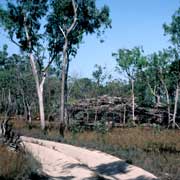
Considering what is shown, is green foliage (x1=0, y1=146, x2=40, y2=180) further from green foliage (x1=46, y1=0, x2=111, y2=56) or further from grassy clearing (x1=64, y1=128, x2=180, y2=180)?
green foliage (x1=46, y1=0, x2=111, y2=56)

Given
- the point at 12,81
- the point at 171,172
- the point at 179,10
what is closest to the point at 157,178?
the point at 171,172

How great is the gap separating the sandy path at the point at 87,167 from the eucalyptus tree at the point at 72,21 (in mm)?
12719

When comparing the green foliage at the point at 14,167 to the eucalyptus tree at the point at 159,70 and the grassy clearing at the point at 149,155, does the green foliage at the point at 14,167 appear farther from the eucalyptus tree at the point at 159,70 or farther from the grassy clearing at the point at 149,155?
the eucalyptus tree at the point at 159,70

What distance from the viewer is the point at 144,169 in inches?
464

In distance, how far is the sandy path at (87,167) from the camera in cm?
1054

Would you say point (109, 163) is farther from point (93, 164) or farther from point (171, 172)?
point (171, 172)

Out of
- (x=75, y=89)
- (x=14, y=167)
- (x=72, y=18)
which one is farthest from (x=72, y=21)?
(x=75, y=89)

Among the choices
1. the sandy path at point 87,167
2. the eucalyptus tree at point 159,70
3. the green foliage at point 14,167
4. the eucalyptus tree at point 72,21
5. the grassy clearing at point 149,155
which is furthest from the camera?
the eucalyptus tree at point 159,70

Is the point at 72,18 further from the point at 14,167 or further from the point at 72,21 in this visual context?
the point at 14,167

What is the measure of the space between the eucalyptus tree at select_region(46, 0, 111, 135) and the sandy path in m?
12.7

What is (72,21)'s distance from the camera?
28.0m

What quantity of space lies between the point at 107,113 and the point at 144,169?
36734mm

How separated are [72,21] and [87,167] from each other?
18.0m

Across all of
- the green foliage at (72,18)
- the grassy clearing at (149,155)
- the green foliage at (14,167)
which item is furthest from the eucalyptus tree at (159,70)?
the green foliage at (14,167)
